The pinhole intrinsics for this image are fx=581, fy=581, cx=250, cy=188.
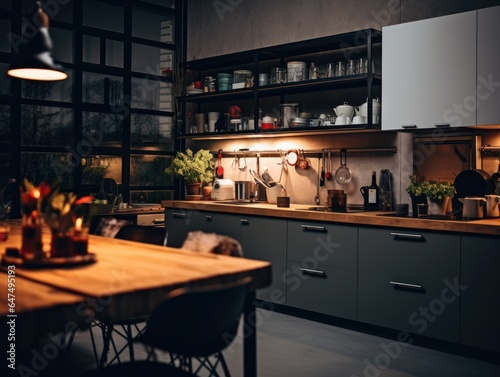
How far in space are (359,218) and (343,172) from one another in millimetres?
962

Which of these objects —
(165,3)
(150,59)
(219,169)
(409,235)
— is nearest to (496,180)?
(409,235)

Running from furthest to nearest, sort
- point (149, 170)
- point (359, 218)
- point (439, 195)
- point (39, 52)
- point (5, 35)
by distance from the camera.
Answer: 1. point (149, 170)
2. point (5, 35)
3. point (359, 218)
4. point (439, 195)
5. point (39, 52)

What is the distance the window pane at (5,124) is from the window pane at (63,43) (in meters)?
0.70

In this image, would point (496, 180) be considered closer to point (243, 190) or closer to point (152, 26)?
point (243, 190)

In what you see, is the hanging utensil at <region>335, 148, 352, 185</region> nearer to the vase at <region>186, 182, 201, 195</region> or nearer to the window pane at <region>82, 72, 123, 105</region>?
the vase at <region>186, 182, 201, 195</region>

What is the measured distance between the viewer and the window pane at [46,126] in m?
5.16

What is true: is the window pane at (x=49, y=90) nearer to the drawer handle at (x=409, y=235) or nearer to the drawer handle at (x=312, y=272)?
the drawer handle at (x=312, y=272)

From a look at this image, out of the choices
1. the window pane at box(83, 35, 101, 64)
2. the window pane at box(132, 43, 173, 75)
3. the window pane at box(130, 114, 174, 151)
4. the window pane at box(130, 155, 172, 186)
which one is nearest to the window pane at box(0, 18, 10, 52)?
the window pane at box(83, 35, 101, 64)

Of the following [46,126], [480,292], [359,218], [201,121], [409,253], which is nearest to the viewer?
[480,292]

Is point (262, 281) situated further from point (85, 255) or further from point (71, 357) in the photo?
point (71, 357)

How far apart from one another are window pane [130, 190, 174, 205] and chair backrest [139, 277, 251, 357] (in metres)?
4.01

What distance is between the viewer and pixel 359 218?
4.16m

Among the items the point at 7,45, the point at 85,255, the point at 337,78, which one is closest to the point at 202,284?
the point at 85,255

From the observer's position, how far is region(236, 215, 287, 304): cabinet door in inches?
186
